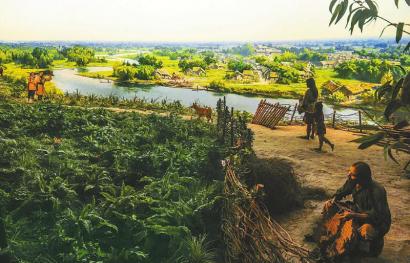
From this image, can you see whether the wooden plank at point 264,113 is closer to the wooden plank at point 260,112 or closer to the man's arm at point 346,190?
the wooden plank at point 260,112

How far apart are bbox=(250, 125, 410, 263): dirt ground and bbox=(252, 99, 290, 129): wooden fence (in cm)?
142

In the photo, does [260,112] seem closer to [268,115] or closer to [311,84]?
[268,115]

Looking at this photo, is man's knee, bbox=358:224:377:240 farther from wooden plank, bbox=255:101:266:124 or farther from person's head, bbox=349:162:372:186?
wooden plank, bbox=255:101:266:124

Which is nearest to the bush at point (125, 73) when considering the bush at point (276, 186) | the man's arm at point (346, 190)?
the bush at point (276, 186)

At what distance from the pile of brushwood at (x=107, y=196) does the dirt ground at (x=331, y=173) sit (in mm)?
1726

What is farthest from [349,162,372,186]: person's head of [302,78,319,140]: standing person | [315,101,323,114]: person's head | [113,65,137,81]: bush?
[113,65,137,81]: bush

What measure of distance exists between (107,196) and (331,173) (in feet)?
18.9

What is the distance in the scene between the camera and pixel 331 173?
10.6 metres

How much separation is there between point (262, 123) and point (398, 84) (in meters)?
17.5

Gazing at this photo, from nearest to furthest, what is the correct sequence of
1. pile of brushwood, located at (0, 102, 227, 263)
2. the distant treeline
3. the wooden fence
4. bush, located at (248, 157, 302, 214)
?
1. pile of brushwood, located at (0, 102, 227, 263)
2. bush, located at (248, 157, 302, 214)
3. the wooden fence
4. the distant treeline

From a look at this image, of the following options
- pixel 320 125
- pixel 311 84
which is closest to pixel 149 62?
pixel 311 84

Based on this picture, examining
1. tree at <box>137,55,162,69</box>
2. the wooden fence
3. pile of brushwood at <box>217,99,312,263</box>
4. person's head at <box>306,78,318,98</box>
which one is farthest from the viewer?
tree at <box>137,55,162,69</box>

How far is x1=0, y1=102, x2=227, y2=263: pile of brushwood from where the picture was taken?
670 cm

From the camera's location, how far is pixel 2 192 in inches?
337
